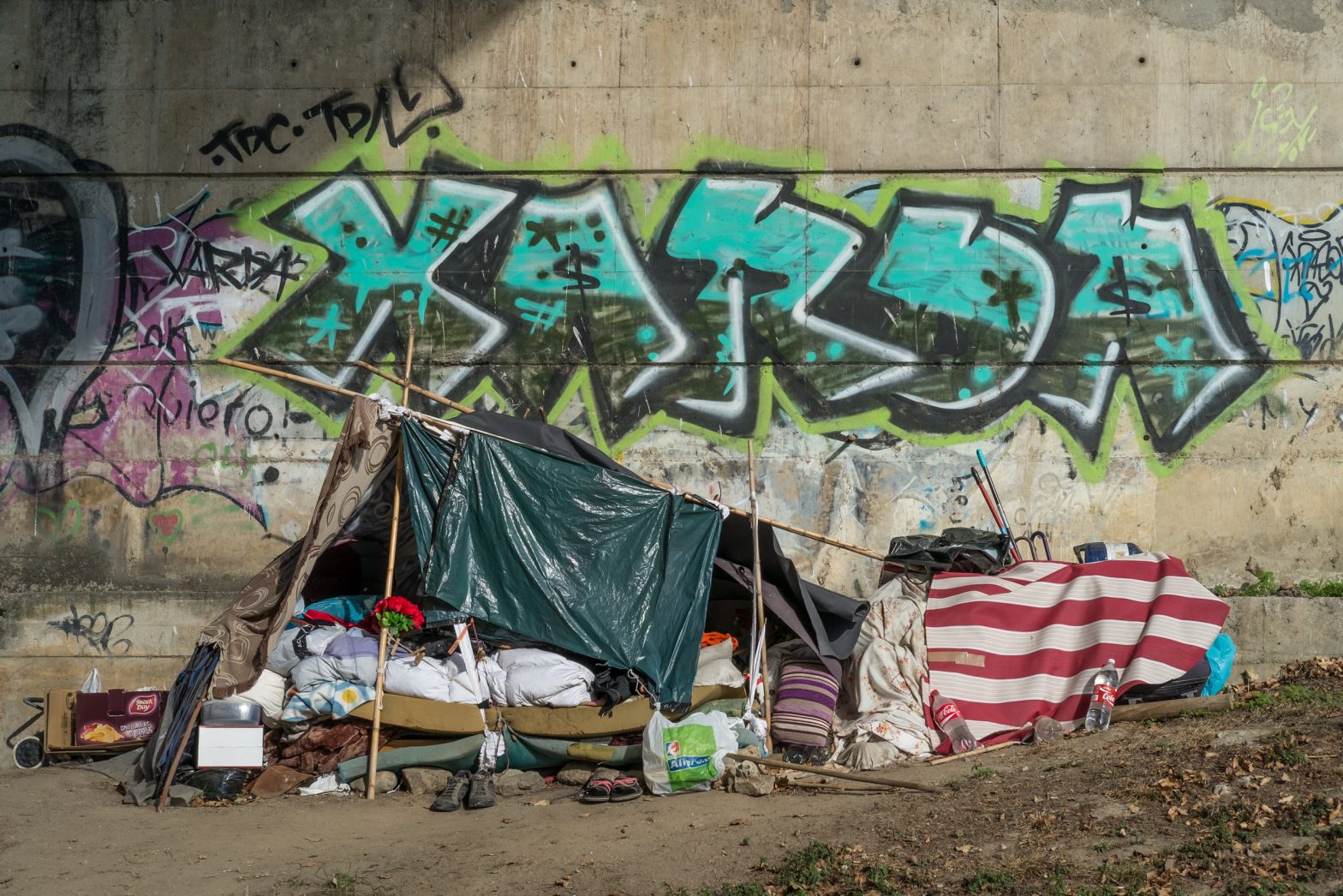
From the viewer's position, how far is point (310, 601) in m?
8.11

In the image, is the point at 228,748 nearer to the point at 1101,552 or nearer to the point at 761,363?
the point at 761,363

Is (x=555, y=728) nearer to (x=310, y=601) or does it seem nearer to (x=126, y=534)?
(x=310, y=601)

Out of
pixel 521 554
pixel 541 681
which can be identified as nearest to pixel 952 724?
pixel 541 681

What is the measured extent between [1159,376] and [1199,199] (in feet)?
4.54

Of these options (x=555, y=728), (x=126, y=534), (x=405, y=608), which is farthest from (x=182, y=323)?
(x=555, y=728)

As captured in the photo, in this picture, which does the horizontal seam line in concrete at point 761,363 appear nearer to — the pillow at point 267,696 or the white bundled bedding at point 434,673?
the white bundled bedding at point 434,673

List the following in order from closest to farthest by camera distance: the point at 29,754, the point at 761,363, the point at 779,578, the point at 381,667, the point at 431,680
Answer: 1. the point at 381,667
2. the point at 431,680
3. the point at 779,578
4. the point at 29,754
5. the point at 761,363

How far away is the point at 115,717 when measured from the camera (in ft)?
26.5

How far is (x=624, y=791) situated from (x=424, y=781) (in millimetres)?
1209

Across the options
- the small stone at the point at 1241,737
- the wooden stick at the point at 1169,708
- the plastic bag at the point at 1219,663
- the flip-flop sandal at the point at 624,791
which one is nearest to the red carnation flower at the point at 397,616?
the flip-flop sandal at the point at 624,791

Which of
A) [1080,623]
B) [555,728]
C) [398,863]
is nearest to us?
[398,863]

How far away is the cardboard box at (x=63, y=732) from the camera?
8070 mm

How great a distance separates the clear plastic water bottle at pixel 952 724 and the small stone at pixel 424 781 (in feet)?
9.80

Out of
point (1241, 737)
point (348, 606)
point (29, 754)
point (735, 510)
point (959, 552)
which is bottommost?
point (29, 754)
